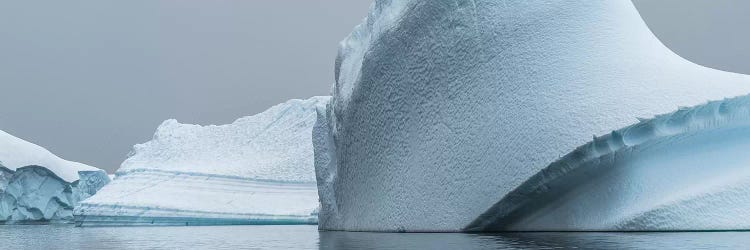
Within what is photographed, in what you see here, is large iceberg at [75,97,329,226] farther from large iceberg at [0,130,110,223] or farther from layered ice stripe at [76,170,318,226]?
large iceberg at [0,130,110,223]

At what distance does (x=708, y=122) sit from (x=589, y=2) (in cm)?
212

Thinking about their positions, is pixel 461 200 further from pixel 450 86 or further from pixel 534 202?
pixel 450 86

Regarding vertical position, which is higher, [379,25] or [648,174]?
[379,25]

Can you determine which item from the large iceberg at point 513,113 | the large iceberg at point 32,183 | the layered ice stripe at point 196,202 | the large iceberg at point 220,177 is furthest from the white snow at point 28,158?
the large iceberg at point 513,113

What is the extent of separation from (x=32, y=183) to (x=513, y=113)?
1933 centimetres

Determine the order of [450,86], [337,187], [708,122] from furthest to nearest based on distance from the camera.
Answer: [337,187] → [450,86] → [708,122]

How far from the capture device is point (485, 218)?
788cm

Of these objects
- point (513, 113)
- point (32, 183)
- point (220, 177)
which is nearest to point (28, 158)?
point (32, 183)

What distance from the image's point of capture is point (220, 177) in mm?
19047

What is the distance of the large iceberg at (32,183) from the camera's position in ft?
74.5

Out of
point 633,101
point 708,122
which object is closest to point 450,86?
point 633,101

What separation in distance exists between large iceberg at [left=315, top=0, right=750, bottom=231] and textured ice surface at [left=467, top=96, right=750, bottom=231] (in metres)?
0.02

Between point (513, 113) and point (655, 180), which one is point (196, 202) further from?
point (655, 180)

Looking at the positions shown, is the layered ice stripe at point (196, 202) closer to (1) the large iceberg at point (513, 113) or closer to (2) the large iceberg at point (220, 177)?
(2) the large iceberg at point (220, 177)
